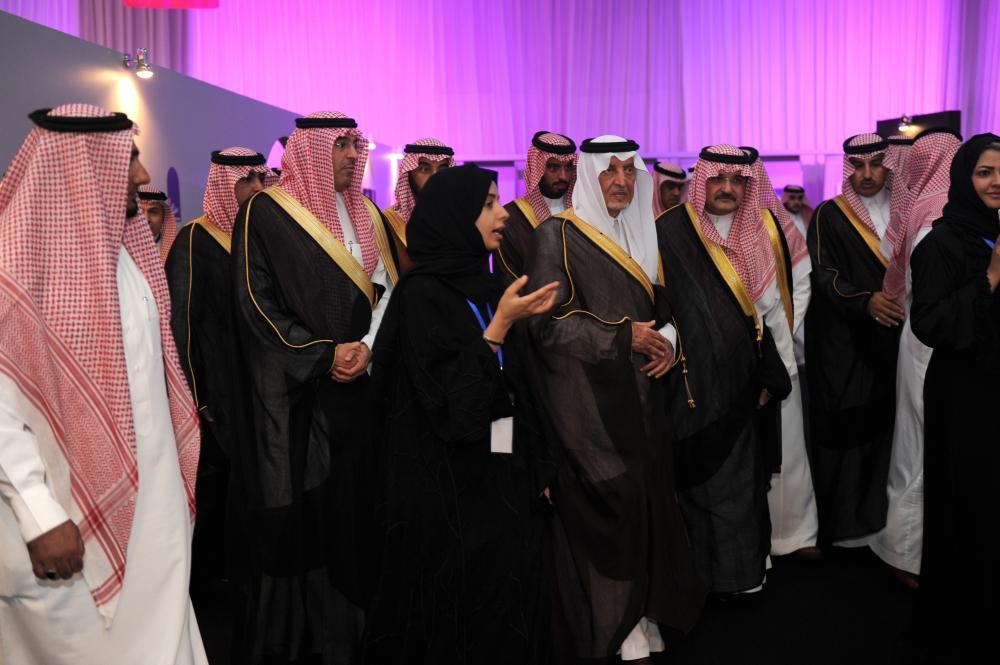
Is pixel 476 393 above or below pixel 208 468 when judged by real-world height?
above


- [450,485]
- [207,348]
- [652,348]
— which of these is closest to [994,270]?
[652,348]

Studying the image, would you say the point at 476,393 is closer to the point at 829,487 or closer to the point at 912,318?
the point at 912,318

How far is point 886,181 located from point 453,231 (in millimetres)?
2820

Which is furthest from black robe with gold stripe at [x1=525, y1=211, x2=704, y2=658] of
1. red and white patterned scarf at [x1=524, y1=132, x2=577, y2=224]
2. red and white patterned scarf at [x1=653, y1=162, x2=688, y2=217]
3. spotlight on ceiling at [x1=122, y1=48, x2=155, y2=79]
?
red and white patterned scarf at [x1=653, y1=162, x2=688, y2=217]

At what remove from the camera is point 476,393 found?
225 cm

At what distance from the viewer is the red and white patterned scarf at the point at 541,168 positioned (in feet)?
15.4

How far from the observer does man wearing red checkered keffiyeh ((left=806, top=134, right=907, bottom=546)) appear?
157 inches

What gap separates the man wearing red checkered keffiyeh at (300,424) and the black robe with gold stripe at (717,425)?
1.22 meters

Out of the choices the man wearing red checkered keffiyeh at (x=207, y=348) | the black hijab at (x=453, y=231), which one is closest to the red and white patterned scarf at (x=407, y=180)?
the man wearing red checkered keffiyeh at (x=207, y=348)

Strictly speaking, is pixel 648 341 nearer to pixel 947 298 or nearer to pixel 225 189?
pixel 947 298

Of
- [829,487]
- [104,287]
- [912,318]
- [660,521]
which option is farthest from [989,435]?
[104,287]

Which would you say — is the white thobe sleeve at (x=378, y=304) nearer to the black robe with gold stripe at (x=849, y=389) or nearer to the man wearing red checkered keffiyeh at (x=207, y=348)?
the man wearing red checkered keffiyeh at (x=207, y=348)

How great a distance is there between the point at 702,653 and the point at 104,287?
225 cm

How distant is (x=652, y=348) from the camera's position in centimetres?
300
